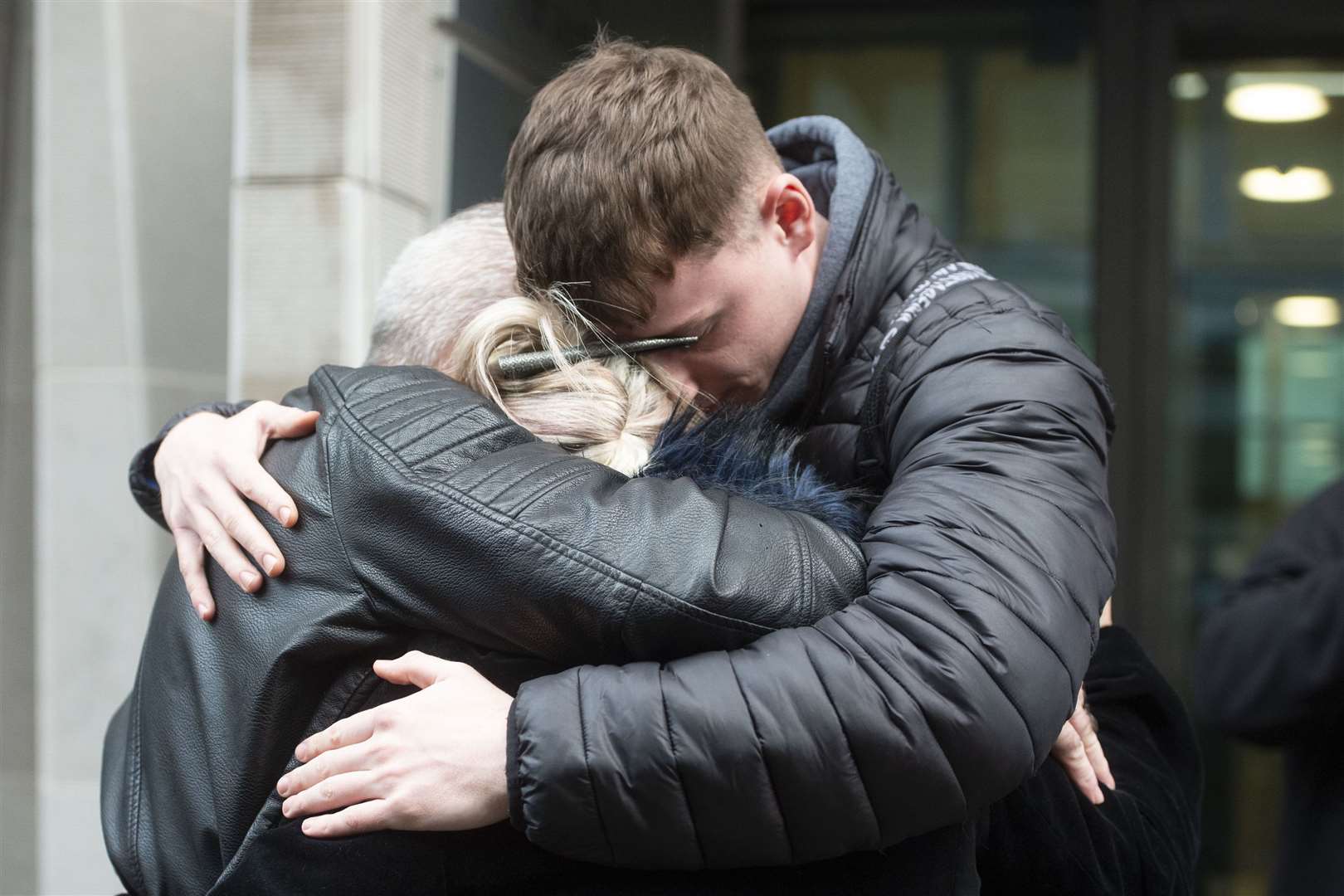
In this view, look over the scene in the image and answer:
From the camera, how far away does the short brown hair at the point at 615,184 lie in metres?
1.70

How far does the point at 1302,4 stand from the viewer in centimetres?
455

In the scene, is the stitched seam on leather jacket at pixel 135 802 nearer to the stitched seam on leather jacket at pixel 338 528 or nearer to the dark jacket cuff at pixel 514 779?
the stitched seam on leather jacket at pixel 338 528

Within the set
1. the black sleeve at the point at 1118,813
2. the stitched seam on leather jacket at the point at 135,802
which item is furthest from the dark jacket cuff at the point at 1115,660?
the stitched seam on leather jacket at the point at 135,802

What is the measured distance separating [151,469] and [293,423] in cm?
66

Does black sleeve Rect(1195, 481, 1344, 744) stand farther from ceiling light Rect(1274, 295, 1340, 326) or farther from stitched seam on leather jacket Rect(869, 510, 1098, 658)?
ceiling light Rect(1274, 295, 1340, 326)

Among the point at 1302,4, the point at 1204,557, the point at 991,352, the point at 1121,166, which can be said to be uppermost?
the point at 1302,4

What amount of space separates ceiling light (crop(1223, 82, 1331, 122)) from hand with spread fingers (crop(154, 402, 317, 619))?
4077 millimetres

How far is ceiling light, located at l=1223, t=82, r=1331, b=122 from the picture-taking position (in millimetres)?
4688

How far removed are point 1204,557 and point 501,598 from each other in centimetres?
398

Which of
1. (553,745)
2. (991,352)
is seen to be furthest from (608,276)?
(553,745)

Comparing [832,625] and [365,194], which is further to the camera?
[365,194]

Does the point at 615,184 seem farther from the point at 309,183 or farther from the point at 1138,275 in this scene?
the point at 1138,275

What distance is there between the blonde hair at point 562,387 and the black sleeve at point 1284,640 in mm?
1684

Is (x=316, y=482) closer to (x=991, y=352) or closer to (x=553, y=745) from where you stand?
(x=553, y=745)
